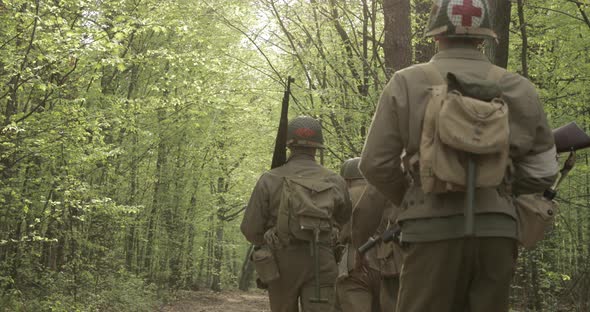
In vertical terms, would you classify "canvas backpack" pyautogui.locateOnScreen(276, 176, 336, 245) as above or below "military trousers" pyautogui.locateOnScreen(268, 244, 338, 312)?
above

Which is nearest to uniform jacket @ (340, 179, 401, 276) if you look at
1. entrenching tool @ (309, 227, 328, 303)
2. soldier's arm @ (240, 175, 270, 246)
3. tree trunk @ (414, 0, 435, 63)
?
entrenching tool @ (309, 227, 328, 303)

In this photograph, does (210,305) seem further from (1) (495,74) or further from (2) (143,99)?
(1) (495,74)

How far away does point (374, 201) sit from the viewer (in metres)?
6.18

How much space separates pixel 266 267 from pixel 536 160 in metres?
3.64

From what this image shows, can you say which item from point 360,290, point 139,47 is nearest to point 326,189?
point 360,290

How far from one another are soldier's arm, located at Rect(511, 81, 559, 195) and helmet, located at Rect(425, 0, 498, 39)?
400 millimetres

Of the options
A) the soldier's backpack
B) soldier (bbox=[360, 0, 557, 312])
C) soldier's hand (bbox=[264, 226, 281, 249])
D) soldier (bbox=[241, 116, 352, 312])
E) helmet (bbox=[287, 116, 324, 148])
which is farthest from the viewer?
helmet (bbox=[287, 116, 324, 148])

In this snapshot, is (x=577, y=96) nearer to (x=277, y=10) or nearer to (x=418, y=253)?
(x=277, y=10)

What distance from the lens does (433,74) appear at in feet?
12.6

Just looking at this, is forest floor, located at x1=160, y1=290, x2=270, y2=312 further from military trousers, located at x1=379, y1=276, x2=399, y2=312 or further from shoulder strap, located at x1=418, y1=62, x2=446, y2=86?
shoulder strap, located at x1=418, y1=62, x2=446, y2=86

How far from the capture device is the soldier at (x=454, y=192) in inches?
138

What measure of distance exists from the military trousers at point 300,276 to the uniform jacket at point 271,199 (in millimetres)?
358

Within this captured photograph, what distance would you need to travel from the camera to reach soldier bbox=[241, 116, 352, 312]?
700 cm

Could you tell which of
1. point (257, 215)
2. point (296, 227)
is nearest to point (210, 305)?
point (257, 215)
